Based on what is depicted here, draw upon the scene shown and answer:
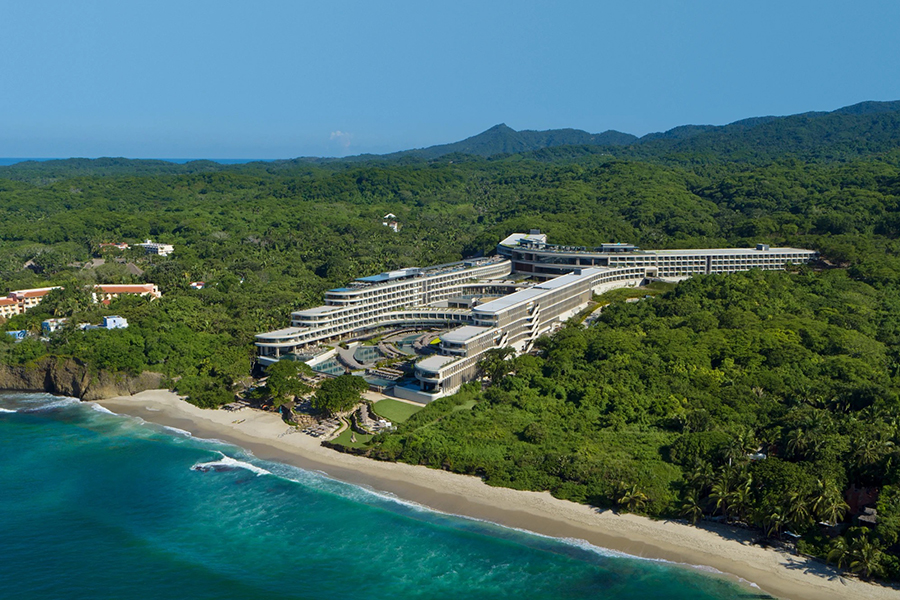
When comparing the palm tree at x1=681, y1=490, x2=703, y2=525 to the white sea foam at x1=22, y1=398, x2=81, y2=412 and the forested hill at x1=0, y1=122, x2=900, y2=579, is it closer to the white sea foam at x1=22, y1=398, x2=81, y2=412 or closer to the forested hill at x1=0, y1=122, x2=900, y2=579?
the forested hill at x1=0, y1=122, x2=900, y2=579

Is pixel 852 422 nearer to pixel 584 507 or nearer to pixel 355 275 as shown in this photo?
pixel 584 507

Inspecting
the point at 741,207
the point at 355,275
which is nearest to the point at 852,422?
the point at 355,275

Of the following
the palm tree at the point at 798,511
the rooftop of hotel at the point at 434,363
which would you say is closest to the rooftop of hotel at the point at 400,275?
the rooftop of hotel at the point at 434,363

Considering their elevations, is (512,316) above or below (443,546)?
above

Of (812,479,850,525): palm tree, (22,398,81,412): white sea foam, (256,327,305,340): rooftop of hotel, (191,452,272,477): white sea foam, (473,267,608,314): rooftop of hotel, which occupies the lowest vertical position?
(191,452,272,477): white sea foam

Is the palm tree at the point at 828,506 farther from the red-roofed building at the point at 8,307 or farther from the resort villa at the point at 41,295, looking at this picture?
the red-roofed building at the point at 8,307

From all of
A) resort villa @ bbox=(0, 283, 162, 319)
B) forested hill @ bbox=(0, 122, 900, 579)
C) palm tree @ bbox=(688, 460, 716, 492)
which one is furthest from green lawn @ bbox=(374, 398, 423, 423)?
resort villa @ bbox=(0, 283, 162, 319)
